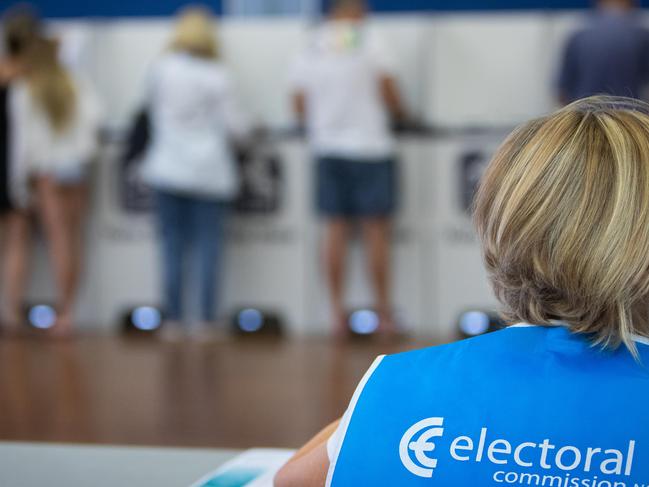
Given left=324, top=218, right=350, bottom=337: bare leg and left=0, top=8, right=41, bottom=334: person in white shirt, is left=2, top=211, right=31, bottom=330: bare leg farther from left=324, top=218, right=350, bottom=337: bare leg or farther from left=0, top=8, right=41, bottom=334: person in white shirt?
left=324, top=218, right=350, bottom=337: bare leg

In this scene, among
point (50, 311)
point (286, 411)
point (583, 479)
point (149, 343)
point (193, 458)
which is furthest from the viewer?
point (50, 311)

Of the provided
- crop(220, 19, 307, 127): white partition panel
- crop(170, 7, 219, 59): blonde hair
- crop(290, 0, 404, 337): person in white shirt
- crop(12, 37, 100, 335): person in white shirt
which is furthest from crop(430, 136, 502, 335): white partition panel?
crop(12, 37, 100, 335): person in white shirt

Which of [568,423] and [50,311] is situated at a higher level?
[568,423]

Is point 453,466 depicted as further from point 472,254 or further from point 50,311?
point 50,311

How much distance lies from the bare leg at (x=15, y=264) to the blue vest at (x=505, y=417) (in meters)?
4.97

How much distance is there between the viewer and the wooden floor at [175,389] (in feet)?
11.3

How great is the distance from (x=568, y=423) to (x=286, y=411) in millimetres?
2657

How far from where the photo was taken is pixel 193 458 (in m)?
1.74

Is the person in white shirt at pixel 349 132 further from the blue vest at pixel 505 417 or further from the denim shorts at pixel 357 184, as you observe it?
the blue vest at pixel 505 417

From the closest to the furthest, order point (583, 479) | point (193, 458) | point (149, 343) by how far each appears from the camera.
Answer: point (583, 479) < point (193, 458) < point (149, 343)

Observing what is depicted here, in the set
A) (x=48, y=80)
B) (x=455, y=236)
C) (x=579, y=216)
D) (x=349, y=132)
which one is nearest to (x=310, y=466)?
(x=579, y=216)

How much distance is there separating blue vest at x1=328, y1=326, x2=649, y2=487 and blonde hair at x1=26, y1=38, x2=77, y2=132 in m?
4.70

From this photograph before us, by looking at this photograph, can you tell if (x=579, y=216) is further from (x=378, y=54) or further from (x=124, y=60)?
(x=124, y=60)

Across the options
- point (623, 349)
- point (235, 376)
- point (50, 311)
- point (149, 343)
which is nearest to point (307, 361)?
point (235, 376)
